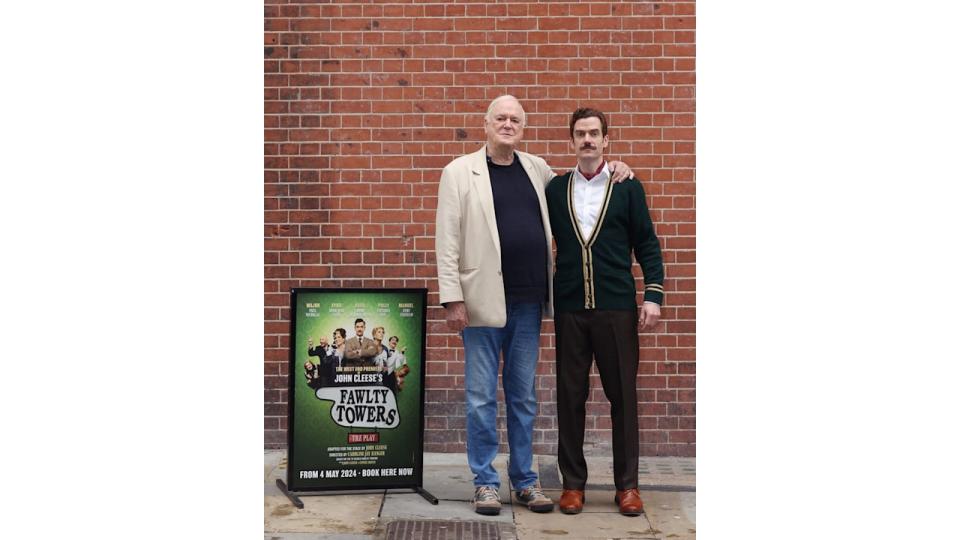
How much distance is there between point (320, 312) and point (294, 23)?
2212 millimetres

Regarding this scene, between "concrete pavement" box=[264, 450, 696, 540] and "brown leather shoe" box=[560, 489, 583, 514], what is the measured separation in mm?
45

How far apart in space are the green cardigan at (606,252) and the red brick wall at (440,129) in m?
1.36

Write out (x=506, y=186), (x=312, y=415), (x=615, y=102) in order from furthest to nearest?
(x=615, y=102)
(x=312, y=415)
(x=506, y=186)

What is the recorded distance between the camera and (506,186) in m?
5.17

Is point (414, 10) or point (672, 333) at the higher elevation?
point (414, 10)

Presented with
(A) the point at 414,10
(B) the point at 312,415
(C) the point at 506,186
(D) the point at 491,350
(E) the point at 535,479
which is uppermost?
(A) the point at 414,10

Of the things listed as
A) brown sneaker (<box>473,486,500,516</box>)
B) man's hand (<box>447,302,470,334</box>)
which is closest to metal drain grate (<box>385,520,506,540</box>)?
brown sneaker (<box>473,486,500,516</box>)

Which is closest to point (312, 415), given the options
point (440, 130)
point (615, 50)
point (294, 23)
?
point (440, 130)

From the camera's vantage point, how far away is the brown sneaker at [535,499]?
5.16 metres

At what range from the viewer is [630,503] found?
512cm

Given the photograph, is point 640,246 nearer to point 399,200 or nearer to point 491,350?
point 491,350

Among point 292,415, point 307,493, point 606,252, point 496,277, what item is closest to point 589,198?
point 606,252

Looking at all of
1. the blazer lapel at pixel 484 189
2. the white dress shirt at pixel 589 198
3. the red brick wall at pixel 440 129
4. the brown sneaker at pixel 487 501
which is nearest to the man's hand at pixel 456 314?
the blazer lapel at pixel 484 189

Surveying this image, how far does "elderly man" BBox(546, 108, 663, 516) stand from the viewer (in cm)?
506
